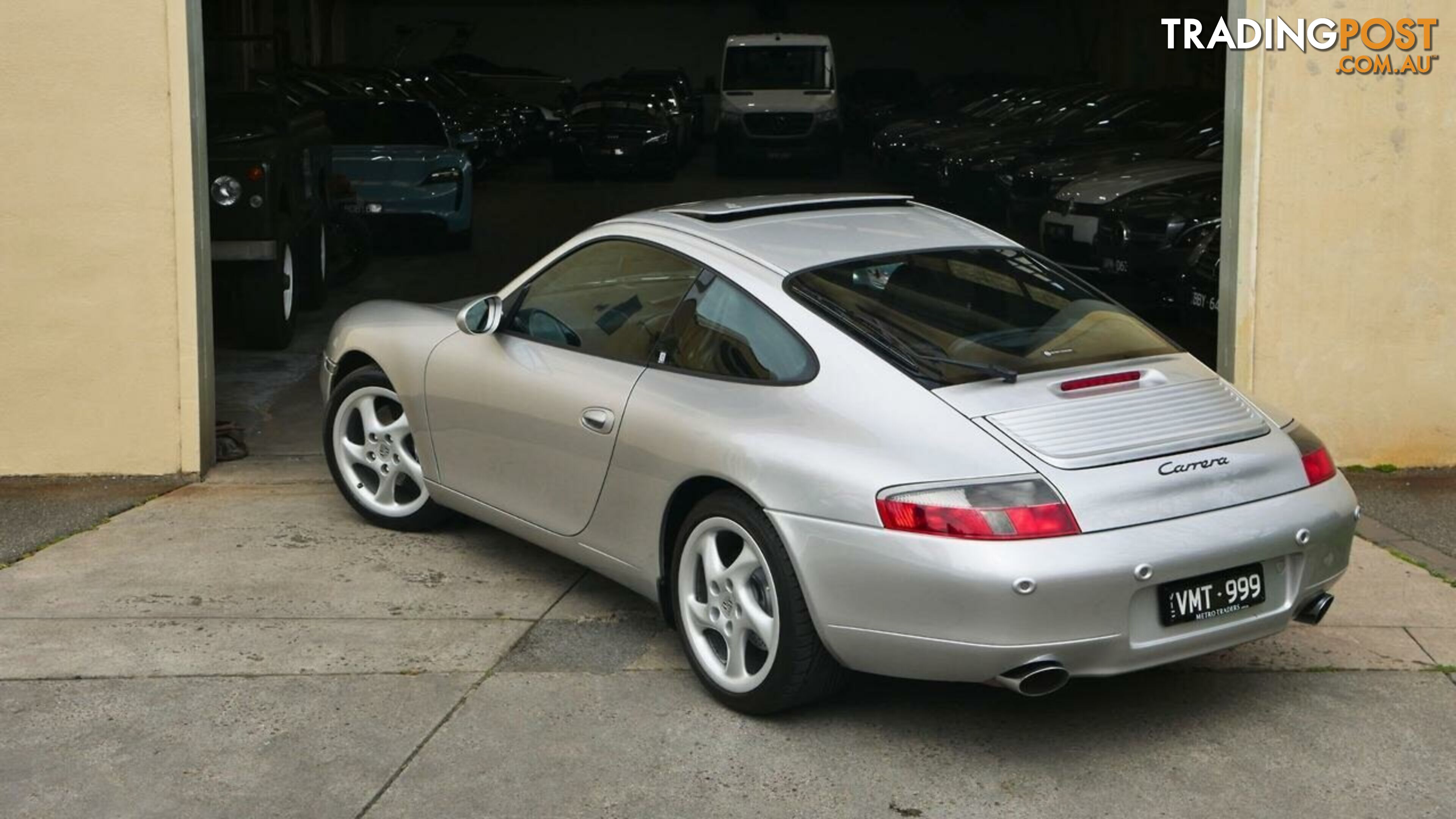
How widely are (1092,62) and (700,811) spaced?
127 ft

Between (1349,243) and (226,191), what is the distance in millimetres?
6913

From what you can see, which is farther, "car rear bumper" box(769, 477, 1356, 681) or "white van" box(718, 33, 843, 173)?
"white van" box(718, 33, 843, 173)

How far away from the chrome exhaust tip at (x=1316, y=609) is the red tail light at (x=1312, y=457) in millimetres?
322

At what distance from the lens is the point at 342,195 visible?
53.6 ft

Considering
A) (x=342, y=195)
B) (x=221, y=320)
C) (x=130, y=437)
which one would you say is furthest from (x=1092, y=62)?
(x=130, y=437)

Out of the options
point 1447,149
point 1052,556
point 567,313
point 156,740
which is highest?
point 1447,149

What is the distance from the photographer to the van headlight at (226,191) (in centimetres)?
1072

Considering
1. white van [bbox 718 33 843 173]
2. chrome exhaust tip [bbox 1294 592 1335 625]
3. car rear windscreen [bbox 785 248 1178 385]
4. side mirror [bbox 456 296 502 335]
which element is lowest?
chrome exhaust tip [bbox 1294 592 1335 625]

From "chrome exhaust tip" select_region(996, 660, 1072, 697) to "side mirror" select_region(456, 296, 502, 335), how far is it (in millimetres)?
2367

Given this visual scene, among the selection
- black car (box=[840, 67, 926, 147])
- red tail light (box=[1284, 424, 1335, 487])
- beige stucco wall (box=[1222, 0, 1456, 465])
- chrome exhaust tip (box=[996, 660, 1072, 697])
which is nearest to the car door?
chrome exhaust tip (box=[996, 660, 1072, 697])

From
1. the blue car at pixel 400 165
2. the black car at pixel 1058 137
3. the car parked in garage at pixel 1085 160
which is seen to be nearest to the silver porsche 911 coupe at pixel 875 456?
the car parked in garage at pixel 1085 160

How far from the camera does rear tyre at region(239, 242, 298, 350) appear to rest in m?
11.2

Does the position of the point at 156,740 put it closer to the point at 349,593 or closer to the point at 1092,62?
the point at 349,593

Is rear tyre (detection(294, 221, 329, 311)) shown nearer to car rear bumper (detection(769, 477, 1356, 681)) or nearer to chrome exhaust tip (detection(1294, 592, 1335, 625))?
car rear bumper (detection(769, 477, 1356, 681))
